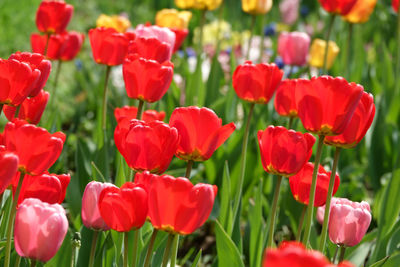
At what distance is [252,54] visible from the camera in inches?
175

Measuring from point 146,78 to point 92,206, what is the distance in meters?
0.43

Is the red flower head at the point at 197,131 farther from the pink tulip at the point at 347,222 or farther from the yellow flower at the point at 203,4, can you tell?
the yellow flower at the point at 203,4

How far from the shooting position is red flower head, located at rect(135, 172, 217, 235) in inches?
42.9

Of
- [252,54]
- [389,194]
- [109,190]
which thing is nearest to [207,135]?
[109,190]

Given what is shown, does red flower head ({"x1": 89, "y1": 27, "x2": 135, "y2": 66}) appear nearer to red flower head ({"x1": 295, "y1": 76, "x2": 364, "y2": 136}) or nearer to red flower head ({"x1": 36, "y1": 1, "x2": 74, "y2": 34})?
red flower head ({"x1": 36, "y1": 1, "x2": 74, "y2": 34})

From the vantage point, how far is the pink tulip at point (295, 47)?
3.06m

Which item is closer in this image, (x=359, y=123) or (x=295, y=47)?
(x=359, y=123)

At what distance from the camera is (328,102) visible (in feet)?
4.24

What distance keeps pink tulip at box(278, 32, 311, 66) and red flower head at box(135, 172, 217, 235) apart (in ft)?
6.72

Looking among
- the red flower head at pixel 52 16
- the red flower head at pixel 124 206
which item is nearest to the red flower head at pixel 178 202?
the red flower head at pixel 124 206

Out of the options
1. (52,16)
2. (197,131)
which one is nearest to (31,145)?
(197,131)

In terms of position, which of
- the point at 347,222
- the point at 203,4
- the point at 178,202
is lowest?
the point at 347,222

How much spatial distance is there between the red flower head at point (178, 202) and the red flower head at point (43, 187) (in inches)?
9.6

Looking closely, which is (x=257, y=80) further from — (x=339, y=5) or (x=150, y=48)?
(x=339, y=5)
